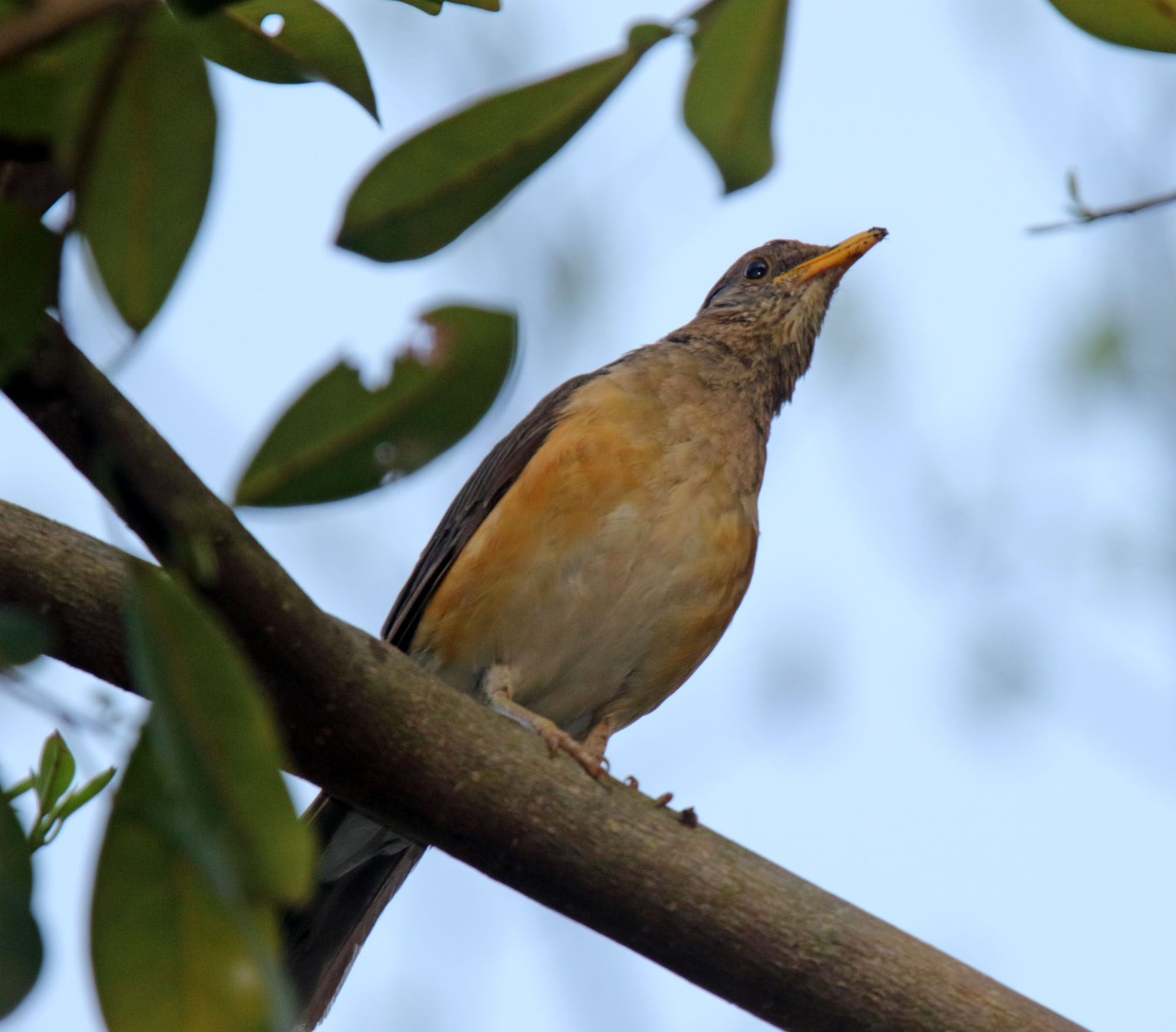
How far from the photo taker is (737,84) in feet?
5.13

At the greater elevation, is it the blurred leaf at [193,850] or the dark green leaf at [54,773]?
the dark green leaf at [54,773]

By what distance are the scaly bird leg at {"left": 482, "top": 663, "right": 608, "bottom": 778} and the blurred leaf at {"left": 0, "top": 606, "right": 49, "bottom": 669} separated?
2.44m

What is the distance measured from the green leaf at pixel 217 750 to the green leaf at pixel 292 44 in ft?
2.58

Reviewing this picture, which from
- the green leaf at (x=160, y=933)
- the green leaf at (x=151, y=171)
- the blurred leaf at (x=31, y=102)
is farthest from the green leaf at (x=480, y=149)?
the green leaf at (x=160, y=933)

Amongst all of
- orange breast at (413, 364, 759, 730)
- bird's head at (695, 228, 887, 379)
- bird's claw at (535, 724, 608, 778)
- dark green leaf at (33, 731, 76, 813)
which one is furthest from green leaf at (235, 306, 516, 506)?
bird's head at (695, 228, 887, 379)

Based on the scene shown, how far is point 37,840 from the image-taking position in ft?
7.63

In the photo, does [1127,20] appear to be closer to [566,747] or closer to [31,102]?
[31,102]

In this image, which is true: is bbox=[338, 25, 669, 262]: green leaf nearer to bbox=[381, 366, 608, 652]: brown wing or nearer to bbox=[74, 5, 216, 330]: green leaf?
bbox=[74, 5, 216, 330]: green leaf

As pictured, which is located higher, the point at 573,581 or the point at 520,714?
the point at 573,581

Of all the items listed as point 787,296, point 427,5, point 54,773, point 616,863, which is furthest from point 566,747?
point 787,296

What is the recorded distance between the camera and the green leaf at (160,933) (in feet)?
3.99

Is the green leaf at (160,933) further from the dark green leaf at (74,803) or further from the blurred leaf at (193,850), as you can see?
the dark green leaf at (74,803)

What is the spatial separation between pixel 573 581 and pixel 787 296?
2109 mm

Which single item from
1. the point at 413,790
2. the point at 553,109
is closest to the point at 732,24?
the point at 553,109
